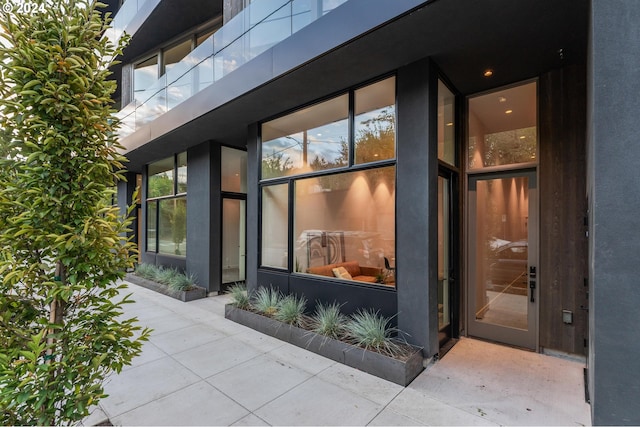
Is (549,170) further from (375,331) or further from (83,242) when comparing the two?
(83,242)

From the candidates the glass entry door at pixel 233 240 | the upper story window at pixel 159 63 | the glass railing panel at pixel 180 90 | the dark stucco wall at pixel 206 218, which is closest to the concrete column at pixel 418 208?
the glass railing panel at pixel 180 90

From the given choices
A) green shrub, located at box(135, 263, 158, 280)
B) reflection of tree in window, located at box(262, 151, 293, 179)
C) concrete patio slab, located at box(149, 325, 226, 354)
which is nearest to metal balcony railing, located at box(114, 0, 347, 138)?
reflection of tree in window, located at box(262, 151, 293, 179)

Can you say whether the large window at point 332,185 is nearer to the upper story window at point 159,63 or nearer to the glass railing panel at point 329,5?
the glass railing panel at point 329,5

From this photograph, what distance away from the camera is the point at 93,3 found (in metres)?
2.03

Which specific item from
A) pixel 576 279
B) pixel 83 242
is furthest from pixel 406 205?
pixel 83 242

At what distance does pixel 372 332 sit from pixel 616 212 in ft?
8.75

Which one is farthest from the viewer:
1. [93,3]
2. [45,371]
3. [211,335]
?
[211,335]

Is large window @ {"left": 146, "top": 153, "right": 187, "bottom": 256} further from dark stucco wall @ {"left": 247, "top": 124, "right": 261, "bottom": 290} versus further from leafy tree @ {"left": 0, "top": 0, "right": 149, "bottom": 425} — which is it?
leafy tree @ {"left": 0, "top": 0, "right": 149, "bottom": 425}

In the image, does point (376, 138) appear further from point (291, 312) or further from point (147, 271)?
point (147, 271)

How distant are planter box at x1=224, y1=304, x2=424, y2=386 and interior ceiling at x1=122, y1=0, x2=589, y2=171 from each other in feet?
12.0

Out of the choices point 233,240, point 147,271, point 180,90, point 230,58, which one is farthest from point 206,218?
point 230,58

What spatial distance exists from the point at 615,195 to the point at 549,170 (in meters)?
2.19

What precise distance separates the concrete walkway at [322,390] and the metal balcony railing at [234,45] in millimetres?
2963

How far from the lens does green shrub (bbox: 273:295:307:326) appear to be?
15.7 ft
